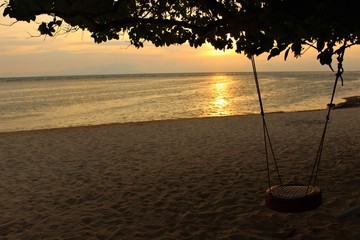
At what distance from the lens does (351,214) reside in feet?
17.1

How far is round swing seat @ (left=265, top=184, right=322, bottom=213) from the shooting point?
4562 mm

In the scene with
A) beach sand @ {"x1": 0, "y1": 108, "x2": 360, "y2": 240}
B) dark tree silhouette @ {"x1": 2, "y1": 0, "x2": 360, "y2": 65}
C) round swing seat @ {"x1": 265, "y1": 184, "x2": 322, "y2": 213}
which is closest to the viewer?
dark tree silhouette @ {"x1": 2, "y1": 0, "x2": 360, "y2": 65}

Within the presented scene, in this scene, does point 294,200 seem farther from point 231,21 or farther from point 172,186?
point 172,186

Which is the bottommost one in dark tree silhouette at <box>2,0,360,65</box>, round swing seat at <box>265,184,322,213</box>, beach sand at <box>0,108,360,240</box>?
beach sand at <box>0,108,360,240</box>

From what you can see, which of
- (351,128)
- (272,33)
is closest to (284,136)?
(351,128)

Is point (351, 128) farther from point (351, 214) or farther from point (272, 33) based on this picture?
point (272, 33)

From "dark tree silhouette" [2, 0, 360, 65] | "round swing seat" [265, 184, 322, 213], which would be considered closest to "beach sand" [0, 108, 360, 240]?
"round swing seat" [265, 184, 322, 213]

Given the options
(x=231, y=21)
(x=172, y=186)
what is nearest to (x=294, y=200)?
(x=231, y=21)

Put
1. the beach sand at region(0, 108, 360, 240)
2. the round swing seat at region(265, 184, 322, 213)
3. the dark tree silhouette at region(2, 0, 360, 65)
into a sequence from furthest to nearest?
the beach sand at region(0, 108, 360, 240)
the round swing seat at region(265, 184, 322, 213)
the dark tree silhouette at region(2, 0, 360, 65)

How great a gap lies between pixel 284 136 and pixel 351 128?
2.68 meters

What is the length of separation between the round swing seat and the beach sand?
1.79ft

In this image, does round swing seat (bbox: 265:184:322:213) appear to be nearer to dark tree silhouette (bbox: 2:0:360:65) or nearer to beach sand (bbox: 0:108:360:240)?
beach sand (bbox: 0:108:360:240)

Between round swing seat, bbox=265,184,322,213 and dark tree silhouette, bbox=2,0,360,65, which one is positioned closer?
dark tree silhouette, bbox=2,0,360,65

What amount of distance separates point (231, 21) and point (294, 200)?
7.69 ft
